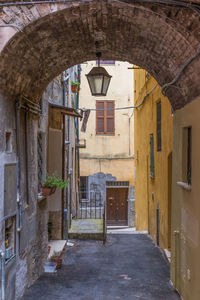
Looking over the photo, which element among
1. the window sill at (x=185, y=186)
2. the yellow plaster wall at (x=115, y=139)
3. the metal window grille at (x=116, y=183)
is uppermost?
the yellow plaster wall at (x=115, y=139)

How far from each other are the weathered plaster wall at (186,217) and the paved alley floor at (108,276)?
2.12ft

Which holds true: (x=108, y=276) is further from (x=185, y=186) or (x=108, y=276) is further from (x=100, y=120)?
(x=100, y=120)

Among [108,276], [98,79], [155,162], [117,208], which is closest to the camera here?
[98,79]

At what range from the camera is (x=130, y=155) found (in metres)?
19.7

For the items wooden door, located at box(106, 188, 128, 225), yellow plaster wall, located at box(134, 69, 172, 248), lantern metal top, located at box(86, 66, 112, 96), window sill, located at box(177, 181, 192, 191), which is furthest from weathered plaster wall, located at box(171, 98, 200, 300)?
wooden door, located at box(106, 188, 128, 225)

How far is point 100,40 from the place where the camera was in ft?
19.0

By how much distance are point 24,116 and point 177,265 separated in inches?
144

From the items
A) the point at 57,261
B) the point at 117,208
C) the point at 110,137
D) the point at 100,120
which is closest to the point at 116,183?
the point at 117,208

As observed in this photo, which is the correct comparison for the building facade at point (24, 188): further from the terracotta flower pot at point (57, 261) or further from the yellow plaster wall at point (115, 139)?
the yellow plaster wall at point (115, 139)

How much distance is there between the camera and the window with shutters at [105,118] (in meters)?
19.8

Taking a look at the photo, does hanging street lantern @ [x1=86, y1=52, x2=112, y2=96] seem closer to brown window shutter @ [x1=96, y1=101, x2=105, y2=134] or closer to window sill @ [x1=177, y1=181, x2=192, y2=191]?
window sill @ [x1=177, y1=181, x2=192, y2=191]

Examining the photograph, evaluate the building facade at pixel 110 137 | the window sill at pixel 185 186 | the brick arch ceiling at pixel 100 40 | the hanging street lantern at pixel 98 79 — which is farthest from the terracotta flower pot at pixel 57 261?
the building facade at pixel 110 137

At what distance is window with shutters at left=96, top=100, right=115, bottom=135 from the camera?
1977cm

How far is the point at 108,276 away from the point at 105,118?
1335 cm
